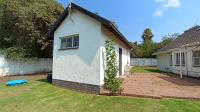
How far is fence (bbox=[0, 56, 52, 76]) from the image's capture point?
2091cm

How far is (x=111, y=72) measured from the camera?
9672mm

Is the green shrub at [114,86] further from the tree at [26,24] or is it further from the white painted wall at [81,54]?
the tree at [26,24]

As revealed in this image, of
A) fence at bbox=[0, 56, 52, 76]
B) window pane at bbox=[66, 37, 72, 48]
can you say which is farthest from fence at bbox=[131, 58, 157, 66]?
window pane at bbox=[66, 37, 72, 48]

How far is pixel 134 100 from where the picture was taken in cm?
827

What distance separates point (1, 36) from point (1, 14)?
2.70 m

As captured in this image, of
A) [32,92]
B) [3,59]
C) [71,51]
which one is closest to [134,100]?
[71,51]

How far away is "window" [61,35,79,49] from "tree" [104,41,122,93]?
221 cm

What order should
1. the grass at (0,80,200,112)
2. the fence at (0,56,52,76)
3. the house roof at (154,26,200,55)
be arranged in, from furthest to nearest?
the fence at (0,56,52,76)
the house roof at (154,26,200,55)
the grass at (0,80,200,112)

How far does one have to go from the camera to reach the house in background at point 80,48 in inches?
400

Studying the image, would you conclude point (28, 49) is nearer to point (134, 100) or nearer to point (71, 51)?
point (71, 51)

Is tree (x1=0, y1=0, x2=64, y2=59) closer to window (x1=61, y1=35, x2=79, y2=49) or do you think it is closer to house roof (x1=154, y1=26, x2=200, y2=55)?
window (x1=61, y1=35, x2=79, y2=49)

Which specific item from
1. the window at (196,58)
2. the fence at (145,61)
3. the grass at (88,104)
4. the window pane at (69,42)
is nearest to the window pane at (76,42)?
the window pane at (69,42)

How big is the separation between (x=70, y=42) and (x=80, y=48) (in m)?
1.42

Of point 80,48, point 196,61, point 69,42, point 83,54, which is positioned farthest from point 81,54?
point 196,61
